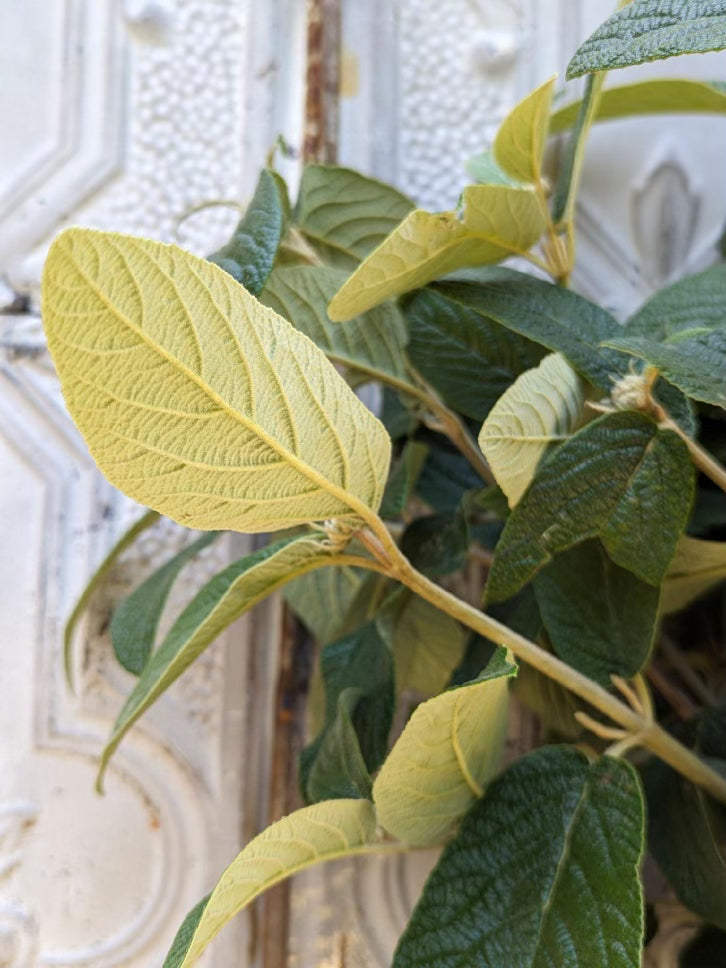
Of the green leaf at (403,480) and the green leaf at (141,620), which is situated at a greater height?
the green leaf at (403,480)

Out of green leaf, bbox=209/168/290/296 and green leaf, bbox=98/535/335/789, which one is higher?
green leaf, bbox=209/168/290/296

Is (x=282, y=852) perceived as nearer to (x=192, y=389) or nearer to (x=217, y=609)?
(x=217, y=609)

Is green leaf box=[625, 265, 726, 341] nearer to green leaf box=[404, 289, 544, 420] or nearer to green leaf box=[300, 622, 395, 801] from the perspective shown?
green leaf box=[404, 289, 544, 420]

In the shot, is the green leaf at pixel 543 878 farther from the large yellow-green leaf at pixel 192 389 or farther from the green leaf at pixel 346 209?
the green leaf at pixel 346 209

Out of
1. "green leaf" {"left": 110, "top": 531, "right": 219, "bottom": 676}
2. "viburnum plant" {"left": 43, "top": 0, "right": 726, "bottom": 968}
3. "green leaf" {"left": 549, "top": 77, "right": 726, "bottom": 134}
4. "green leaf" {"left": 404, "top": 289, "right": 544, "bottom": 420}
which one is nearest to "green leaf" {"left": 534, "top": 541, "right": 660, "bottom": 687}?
"viburnum plant" {"left": 43, "top": 0, "right": 726, "bottom": 968}

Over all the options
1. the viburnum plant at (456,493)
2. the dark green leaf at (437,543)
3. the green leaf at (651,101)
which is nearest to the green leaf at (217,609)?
the viburnum plant at (456,493)

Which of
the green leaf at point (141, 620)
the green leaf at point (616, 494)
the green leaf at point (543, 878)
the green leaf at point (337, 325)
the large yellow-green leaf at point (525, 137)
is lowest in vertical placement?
the green leaf at point (543, 878)
